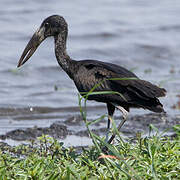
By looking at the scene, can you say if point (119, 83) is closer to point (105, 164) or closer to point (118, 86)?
point (118, 86)

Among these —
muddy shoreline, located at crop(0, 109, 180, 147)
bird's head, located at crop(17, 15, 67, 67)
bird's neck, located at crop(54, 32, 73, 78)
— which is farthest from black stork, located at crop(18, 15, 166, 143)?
muddy shoreline, located at crop(0, 109, 180, 147)

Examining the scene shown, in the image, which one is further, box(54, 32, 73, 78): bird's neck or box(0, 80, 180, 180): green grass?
box(54, 32, 73, 78): bird's neck

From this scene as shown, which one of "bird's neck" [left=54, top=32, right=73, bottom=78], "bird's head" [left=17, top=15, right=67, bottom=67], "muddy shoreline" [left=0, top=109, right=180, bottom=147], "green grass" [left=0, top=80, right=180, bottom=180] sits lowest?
"muddy shoreline" [left=0, top=109, right=180, bottom=147]

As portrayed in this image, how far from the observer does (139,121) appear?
7.73 metres

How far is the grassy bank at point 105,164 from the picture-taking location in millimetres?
3954

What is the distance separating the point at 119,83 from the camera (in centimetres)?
532

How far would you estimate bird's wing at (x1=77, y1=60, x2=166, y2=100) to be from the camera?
5214mm

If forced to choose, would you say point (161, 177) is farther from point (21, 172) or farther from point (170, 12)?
point (170, 12)

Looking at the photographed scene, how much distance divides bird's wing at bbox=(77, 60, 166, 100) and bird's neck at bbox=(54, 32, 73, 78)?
0.31 metres

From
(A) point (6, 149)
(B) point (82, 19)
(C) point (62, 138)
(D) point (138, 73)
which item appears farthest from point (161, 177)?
(B) point (82, 19)

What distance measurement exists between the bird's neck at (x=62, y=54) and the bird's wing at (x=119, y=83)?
0.31m

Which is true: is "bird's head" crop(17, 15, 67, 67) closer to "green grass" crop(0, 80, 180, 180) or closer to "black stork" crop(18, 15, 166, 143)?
"black stork" crop(18, 15, 166, 143)

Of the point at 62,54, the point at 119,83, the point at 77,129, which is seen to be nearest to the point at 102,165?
the point at 119,83

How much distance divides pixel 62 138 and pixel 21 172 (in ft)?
8.90
